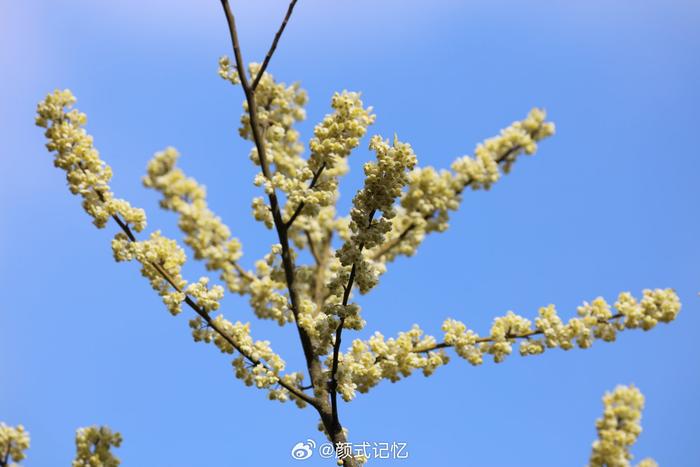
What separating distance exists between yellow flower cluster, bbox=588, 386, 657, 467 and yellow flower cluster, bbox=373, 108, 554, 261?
2626 millimetres

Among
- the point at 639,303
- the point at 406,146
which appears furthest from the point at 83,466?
the point at 639,303

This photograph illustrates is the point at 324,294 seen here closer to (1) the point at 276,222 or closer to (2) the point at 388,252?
(2) the point at 388,252

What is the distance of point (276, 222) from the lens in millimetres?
4527

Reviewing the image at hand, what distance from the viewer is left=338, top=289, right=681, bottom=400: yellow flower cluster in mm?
4707

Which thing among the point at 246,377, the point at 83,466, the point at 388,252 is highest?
the point at 388,252

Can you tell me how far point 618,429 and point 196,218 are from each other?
3.88 meters

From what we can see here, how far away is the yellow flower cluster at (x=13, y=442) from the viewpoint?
13.9 feet

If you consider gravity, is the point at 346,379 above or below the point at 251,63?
below

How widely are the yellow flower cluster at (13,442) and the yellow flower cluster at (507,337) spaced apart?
1.99 m

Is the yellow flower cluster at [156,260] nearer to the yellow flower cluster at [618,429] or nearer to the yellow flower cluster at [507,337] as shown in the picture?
the yellow flower cluster at [507,337]

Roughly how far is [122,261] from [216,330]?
2.36 ft

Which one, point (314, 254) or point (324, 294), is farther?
point (314, 254)

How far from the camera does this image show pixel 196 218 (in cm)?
615

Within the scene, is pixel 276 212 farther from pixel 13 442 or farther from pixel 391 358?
pixel 13 442
